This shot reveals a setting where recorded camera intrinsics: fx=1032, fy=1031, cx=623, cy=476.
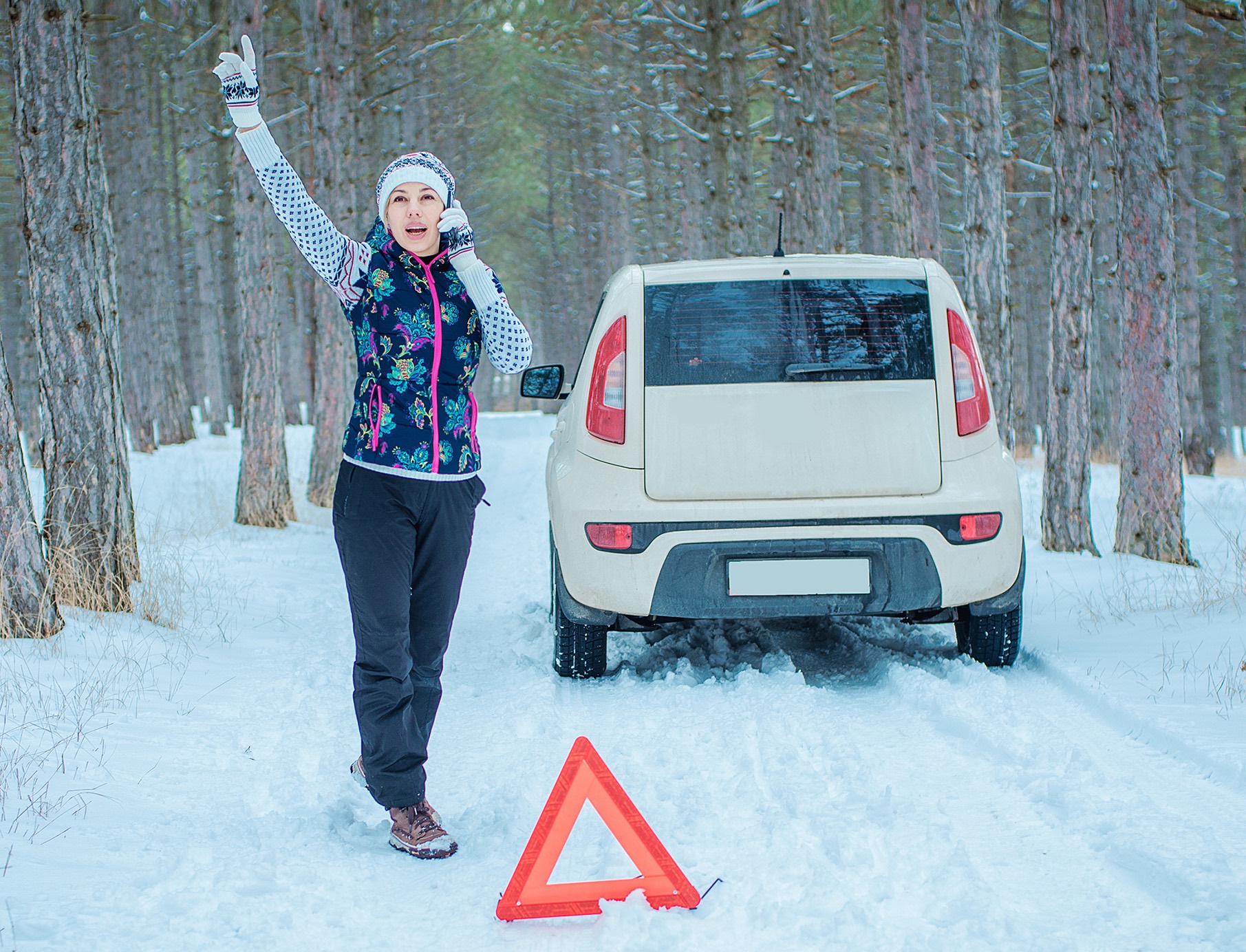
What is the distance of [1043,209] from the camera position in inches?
940

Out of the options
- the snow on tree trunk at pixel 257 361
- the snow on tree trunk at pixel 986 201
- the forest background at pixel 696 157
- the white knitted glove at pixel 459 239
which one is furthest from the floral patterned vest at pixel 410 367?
the snow on tree trunk at pixel 986 201

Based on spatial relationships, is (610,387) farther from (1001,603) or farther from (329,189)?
(329,189)

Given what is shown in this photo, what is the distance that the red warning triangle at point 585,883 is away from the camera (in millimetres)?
2426

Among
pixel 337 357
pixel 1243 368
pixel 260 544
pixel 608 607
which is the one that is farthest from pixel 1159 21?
pixel 608 607

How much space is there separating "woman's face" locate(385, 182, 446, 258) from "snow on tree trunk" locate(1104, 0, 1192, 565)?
22.7 feet

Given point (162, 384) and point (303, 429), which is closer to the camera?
point (162, 384)

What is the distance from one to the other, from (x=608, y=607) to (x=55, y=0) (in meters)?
4.75

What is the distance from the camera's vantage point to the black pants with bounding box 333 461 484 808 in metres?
2.88

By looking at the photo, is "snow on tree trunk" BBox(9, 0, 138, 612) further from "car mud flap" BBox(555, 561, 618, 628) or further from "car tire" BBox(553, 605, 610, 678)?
"car mud flap" BBox(555, 561, 618, 628)

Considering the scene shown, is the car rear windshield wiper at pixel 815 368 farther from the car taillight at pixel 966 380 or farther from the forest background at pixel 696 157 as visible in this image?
the forest background at pixel 696 157

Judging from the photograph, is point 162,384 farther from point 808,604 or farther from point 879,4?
point 808,604

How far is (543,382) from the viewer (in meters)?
5.02

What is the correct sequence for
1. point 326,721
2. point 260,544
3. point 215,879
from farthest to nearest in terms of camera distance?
point 260,544, point 326,721, point 215,879

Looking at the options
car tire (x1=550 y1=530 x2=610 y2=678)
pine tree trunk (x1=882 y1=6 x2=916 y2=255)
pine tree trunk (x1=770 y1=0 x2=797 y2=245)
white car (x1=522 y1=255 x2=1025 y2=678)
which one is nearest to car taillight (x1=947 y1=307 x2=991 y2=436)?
white car (x1=522 y1=255 x2=1025 y2=678)
